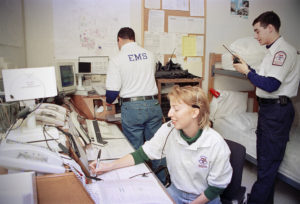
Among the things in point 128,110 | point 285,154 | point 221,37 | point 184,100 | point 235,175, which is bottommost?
point 285,154

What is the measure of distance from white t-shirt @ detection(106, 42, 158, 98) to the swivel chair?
3.35 ft

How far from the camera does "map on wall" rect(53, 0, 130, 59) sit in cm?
229

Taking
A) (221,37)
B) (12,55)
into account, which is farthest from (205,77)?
(12,55)

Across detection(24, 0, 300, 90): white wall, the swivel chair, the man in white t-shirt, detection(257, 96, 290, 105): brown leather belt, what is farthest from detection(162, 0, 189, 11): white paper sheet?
the swivel chair

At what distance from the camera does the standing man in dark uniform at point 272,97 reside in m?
1.68

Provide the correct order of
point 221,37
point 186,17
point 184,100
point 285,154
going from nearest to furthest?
point 184,100, point 285,154, point 186,17, point 221,37

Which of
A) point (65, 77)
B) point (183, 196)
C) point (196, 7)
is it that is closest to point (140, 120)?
point (65, 77)

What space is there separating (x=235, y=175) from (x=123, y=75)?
3.87 feet

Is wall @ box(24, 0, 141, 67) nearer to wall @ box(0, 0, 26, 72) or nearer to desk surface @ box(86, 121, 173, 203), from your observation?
wall @ box(0, 0, 26, 72)

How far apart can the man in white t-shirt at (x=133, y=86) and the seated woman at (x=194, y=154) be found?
0.81 m

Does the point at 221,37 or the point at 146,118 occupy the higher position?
the point at 221,37

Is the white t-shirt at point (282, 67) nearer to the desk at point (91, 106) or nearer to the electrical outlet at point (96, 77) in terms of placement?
the desk at point (91, 106)

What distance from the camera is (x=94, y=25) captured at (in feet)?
7.84

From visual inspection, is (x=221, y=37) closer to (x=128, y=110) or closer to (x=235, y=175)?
(x=128, y=110)
